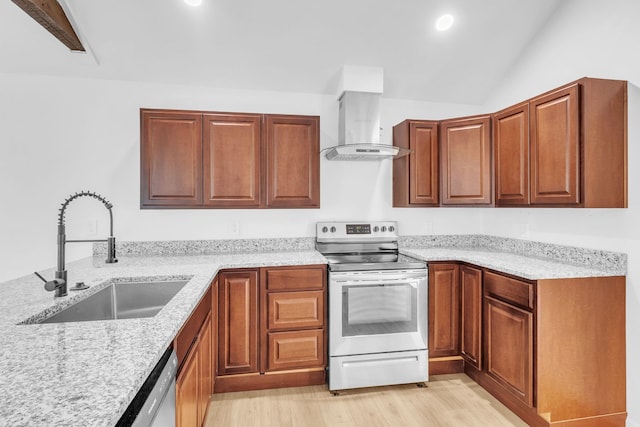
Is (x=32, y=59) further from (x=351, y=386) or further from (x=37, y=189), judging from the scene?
(x=351, y=386)

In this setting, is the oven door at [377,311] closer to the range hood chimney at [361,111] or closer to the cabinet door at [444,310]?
the cabinet door at [444,310]

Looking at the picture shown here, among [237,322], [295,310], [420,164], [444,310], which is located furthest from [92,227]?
[444,310]

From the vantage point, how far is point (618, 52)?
212cm

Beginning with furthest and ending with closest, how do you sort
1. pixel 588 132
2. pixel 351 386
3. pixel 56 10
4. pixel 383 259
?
pixel 383 259, pixel 351 386, pixel 56 10, pixel 588 132

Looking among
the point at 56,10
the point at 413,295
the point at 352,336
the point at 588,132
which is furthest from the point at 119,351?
the point at 588,132

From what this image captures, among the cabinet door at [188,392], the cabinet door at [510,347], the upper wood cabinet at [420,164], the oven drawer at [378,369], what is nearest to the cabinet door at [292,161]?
the upper wood cabinet at [420,164]

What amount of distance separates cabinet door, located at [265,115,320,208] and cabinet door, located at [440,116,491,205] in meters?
1.16

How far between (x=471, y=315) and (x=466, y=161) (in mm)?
1299

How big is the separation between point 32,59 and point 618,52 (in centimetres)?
414

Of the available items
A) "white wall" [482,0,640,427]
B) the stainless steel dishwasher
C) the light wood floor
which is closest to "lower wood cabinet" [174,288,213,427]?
the stainless steel dishwasher

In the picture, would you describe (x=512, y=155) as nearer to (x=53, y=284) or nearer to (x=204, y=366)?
(x=204, y=366)

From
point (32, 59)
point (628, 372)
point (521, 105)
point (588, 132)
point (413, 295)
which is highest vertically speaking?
point (32, 59)

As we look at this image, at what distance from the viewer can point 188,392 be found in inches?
56.4

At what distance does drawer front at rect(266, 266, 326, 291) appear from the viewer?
247 cm
